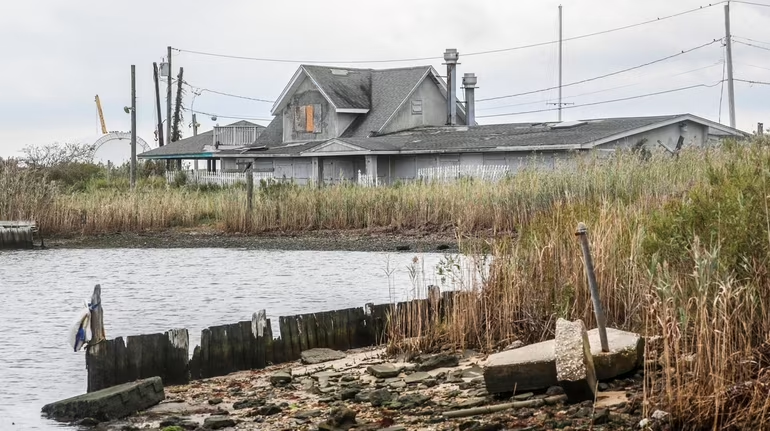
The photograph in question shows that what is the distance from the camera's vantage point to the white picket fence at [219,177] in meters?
49.7

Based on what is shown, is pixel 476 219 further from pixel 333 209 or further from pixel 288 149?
pixel 288 149

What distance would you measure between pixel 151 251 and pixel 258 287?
8832 mm

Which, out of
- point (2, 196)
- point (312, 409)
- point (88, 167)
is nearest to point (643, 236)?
point (312, 409)

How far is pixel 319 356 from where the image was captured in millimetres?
13328

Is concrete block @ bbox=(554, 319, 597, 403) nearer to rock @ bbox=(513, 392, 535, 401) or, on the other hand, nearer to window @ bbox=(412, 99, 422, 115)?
rock @ bbox=(513, 392, 535, 401)

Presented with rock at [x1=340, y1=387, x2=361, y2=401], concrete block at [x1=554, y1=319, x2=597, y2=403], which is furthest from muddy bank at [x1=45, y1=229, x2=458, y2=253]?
concrete block at [x1=554, y1=319, x2=597, y2=403]

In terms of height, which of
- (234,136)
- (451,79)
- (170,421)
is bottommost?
(170,421)

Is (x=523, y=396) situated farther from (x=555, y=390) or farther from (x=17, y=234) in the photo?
(x=17, y=234)

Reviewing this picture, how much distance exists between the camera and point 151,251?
110ft

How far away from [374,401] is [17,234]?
26.8 m

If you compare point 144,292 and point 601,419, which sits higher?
point 601,419

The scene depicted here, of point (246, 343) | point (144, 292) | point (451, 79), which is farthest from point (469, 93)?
point (246, 343)

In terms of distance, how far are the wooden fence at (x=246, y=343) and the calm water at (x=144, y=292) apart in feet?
2.33

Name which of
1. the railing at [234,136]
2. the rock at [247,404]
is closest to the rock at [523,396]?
the rock at [247,404]
